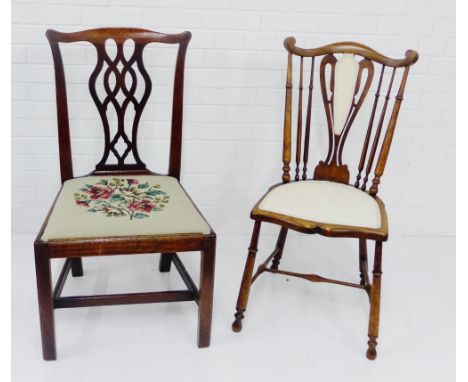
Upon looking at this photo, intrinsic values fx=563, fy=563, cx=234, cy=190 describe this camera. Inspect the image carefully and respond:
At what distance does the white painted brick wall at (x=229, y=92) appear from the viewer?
2.31m

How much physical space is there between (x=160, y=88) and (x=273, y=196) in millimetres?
797

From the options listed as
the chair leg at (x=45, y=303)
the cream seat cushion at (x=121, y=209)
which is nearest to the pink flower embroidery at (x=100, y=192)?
the cream seat cushion at (x=121, y=209)

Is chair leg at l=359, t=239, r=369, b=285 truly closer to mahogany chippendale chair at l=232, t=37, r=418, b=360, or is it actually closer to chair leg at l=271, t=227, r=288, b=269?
mahogany chippendale chair at l=232, t=37, r=418, b=360

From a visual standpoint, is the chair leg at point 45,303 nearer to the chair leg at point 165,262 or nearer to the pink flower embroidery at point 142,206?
the pink flower embroidery at point 142,206

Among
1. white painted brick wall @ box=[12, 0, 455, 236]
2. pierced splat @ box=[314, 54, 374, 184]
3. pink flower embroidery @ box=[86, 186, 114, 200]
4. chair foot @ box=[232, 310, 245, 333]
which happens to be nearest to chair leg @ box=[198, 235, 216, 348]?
chair foot @ box=[232, 310, 245, 333]

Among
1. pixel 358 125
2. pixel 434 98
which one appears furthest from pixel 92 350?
pixel 434 98

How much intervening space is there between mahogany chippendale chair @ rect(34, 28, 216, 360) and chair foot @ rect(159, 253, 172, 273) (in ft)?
0.35

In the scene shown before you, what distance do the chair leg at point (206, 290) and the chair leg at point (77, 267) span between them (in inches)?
25.7

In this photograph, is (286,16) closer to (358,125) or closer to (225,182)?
(358,125)

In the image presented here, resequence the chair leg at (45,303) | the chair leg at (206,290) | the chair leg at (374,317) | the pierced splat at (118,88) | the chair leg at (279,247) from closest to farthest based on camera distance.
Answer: the chair leg at (45,303)
the chair leg at (206,290)
the chair leg at (374,317)
the pierced splat at (118,88)
the chair leg at (279,247)

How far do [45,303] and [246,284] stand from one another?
0.66 metres

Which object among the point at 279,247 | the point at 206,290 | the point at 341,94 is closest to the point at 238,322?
the point at 206,290

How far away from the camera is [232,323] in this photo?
201 cm

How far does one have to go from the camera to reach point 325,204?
1.87 metres
